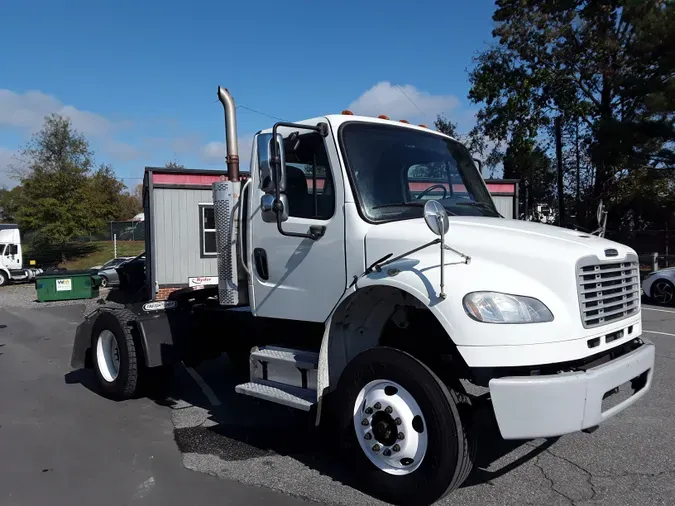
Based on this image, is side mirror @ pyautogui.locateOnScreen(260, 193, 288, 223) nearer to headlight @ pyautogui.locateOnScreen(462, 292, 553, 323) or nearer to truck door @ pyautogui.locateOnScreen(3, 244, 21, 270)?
headlight @ pyautogui.locateOnScreen(462, 292, 553, 323)

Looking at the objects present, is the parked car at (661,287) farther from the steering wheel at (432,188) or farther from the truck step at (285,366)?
the truck step at (285,366)

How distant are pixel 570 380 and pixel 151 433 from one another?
3.82m

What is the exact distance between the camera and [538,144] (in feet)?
86.0

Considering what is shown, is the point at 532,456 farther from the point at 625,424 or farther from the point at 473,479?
the point at 625,424

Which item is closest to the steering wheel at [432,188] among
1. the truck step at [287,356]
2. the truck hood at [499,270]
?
the truck hood at [499,270]

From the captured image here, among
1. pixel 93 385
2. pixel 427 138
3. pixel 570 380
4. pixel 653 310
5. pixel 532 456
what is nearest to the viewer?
pixel 570 380

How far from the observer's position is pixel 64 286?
19812 millimetres

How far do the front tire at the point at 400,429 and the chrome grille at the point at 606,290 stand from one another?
972 millimetres

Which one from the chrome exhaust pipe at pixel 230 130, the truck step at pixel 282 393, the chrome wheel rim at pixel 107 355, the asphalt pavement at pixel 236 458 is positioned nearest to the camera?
the asphalt pavement at pixel 236 458

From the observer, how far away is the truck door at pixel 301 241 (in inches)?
173

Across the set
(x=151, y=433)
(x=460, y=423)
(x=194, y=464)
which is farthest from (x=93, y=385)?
(x=460, y=423)

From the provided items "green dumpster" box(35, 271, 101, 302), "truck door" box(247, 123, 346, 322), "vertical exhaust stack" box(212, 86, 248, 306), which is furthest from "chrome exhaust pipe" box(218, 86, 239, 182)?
"green dumpster" box(35, 271, 101, 302)

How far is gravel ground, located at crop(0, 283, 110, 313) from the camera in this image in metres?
19.0

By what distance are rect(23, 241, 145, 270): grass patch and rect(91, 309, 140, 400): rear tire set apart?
31342 millimetres
